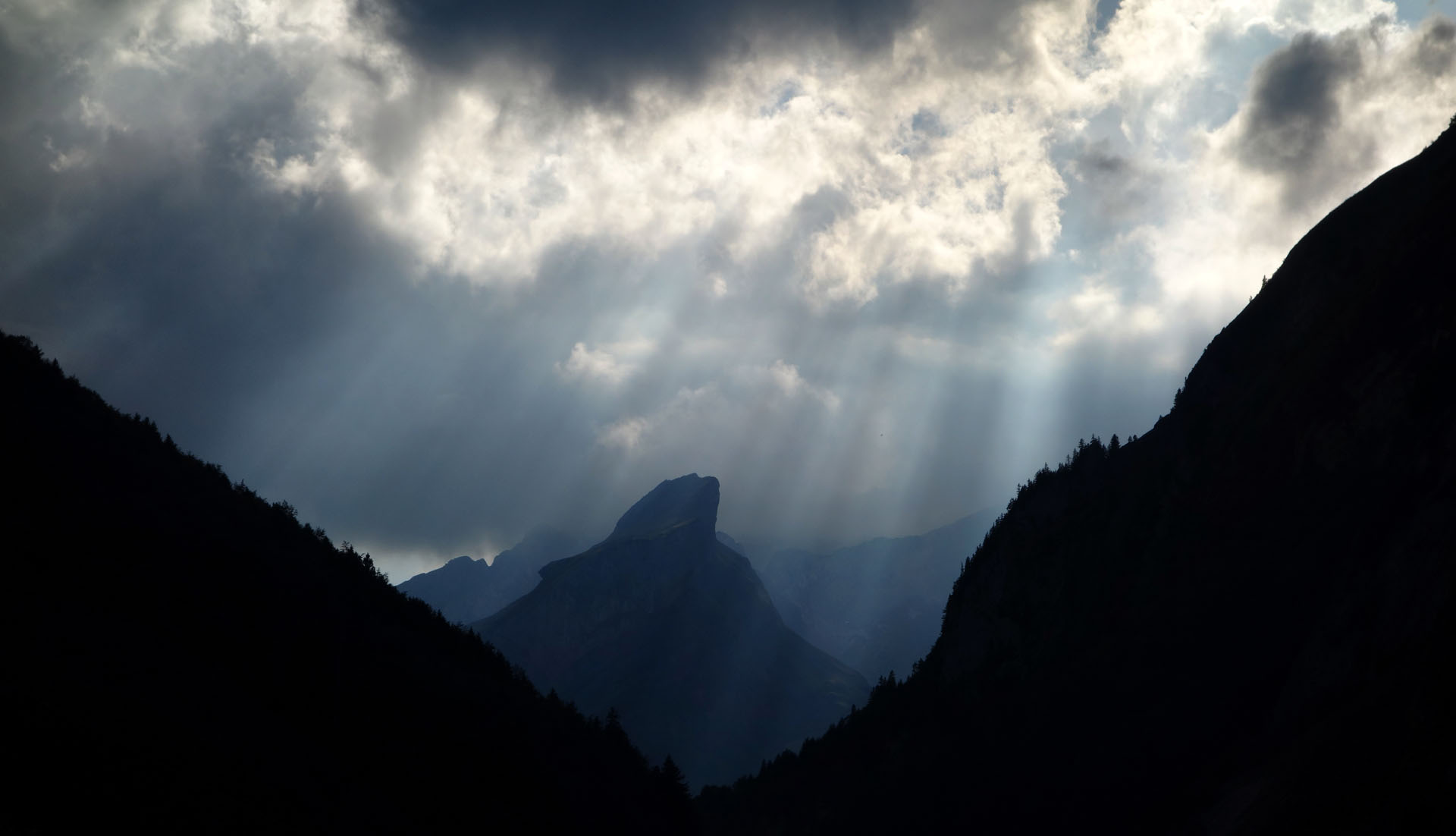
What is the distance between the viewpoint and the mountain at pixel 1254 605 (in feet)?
145

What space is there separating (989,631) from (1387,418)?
6607cm

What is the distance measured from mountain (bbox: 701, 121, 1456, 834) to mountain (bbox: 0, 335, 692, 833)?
40030mm

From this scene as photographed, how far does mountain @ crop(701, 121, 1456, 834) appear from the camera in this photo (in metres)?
44.1

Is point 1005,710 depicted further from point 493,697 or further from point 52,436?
point 52,436

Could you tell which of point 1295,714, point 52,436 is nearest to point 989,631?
point 1295,714

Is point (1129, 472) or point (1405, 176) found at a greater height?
point (1405, 176)

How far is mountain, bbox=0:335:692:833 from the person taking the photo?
30.2 meters

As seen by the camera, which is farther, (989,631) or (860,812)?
(989,631)

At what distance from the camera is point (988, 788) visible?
90500 millimetres

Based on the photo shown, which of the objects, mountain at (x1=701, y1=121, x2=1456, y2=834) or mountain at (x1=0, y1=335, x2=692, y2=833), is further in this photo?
mountain at (x1=701, y1=121, x2=1456, y2=834)

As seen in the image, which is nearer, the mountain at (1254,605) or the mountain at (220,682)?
the mountain at (220,682)

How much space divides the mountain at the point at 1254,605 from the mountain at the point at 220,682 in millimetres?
40030

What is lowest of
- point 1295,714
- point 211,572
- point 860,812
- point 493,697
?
point 860,812

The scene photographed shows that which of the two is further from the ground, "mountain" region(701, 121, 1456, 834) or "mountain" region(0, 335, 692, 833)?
"mountain" region(0, 335, 692, 833)
